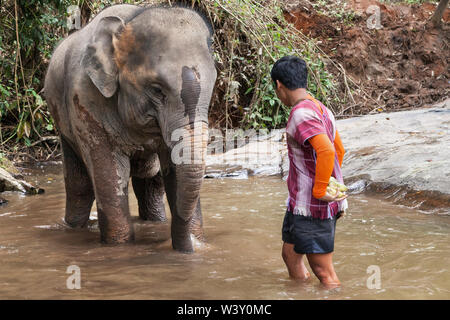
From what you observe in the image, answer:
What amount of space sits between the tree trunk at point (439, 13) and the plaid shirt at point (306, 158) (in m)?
11.3

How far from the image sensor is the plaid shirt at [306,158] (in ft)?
10.8

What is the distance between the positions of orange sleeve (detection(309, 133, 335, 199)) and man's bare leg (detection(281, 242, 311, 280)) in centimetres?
51

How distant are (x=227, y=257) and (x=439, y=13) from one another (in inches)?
451

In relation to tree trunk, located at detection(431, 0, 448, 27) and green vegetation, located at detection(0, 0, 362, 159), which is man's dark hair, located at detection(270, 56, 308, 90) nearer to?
green vegetation, located at detection(0, 0, 362, 159)

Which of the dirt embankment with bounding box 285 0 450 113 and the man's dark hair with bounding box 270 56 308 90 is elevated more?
the dirt embankment with bounding box 285 0 450 113

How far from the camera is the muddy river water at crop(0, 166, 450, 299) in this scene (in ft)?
11.5

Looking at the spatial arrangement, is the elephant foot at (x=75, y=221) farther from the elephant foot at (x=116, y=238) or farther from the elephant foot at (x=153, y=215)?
the elephant foot at (x=116, y=238)

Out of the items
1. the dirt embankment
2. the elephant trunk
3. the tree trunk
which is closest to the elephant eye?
the elephant trunk

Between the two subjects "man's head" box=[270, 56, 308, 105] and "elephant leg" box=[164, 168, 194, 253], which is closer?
"man's head" box=[270, 56, 308, 105]

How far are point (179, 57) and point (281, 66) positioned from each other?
92 centimetres

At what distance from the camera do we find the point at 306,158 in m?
3.42

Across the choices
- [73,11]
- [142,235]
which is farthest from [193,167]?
[73,11]

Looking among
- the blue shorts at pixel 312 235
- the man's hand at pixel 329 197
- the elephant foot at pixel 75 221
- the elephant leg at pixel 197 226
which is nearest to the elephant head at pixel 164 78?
the elephant leg at pixel 197 226

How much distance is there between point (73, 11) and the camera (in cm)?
899
